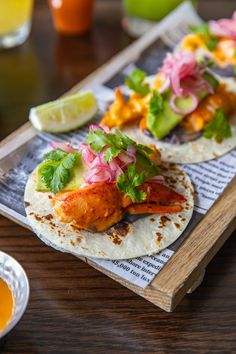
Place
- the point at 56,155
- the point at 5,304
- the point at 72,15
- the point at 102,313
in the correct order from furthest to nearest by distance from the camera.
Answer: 1. the point at 72,15
2. the point at 56,155
3. the point at 102,313
4. the point at 5,304

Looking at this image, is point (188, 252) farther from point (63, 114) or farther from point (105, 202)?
point (63, 114)

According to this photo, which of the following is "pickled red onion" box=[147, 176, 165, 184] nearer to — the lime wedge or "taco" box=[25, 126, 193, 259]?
"taco" box=[25, 126, 193, 259]

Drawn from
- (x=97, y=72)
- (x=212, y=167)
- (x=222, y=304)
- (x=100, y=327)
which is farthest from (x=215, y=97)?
(x=100, y=327)

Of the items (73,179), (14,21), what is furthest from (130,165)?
(14,21)

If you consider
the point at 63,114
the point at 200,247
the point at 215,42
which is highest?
the point at 63,114

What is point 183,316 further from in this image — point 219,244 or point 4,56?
point 4,56
